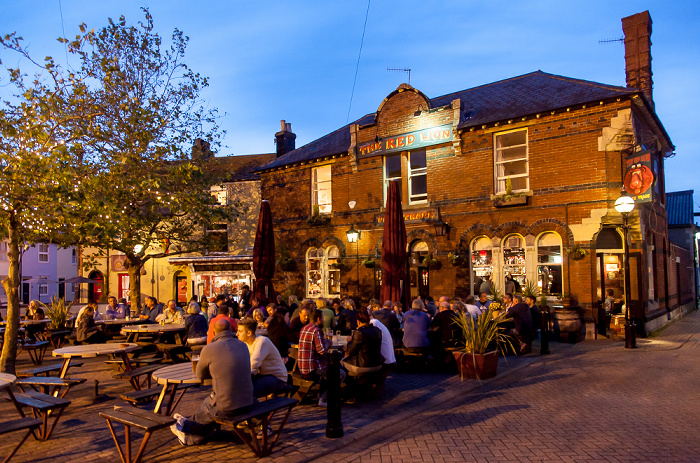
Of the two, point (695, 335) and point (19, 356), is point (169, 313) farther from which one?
point (695, 335)

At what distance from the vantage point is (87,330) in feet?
35.7

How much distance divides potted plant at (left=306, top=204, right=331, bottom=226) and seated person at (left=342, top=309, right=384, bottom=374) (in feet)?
42.4

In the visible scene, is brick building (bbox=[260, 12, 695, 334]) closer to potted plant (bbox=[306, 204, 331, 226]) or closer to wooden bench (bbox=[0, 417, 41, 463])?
potted plant (bbox=[306, 204, 331, 226])

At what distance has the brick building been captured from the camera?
1430cm

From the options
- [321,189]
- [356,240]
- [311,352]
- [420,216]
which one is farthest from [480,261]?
[311,352]

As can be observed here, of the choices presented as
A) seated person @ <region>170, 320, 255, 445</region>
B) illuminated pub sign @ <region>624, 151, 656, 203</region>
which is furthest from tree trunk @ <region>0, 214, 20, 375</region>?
illuminated pub sign @ <region>624, 151, 656, 203</region>

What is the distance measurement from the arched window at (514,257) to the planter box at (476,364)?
724 cm

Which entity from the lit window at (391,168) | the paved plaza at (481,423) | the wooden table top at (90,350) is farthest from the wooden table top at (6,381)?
the lit window at (391,168)

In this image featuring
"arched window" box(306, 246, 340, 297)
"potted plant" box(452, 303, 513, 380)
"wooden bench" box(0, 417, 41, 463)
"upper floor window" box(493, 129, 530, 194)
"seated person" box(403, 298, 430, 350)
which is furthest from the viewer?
"arched window" box(306, 246, 340, 297)

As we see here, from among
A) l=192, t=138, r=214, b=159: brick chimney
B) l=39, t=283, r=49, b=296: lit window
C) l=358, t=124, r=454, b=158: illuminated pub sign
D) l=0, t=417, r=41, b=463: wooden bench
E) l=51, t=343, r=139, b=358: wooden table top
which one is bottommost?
l=39, t=283, r=49, b=296: lit window

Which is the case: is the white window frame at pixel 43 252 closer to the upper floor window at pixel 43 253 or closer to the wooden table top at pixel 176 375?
the upper floor window at pixel 43 253

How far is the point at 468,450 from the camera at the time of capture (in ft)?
17.8

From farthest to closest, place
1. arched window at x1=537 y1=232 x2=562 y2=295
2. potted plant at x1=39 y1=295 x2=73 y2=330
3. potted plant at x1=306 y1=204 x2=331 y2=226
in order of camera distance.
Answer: potted plant at x1=306 y1=204 x2=331 y2=226 < arched window at x1=537 y1=232 x2=562 y2=295 < potted plant at x1=39 y1=295 x2=73 y2=330

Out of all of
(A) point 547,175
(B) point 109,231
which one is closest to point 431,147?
(A) point 547,175
